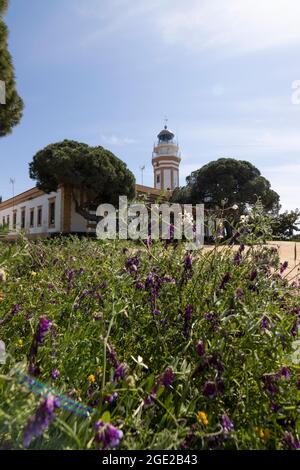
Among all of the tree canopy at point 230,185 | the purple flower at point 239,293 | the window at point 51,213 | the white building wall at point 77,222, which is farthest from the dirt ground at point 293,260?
the window at point 51,213

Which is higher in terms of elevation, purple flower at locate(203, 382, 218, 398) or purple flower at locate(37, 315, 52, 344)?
purple flower at locate(37, 315, 52, 344)

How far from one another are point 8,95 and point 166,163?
36.8 m

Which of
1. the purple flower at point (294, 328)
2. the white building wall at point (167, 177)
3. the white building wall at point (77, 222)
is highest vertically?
the white building wall at point (167, 177)

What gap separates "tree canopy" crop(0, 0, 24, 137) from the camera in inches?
356

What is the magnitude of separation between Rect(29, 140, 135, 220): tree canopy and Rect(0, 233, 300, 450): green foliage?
2131cm

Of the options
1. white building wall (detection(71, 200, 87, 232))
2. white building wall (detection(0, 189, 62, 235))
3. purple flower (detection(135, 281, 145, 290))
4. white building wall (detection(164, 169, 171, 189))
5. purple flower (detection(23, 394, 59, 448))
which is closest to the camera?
purple flower (detection(23, 394, 59, 448))

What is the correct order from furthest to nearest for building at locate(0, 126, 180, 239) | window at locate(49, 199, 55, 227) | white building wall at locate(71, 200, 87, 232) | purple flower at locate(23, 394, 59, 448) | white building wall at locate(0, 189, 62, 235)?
window at locate(49, 199, 55, 227)
white building wall at locate(0, 189, 62, 235)
white building wall at locate(71, 200, 87, 232)
building at locate(0, 126, 180, 239)
purple flower at locate(23, 394, 59, 448)

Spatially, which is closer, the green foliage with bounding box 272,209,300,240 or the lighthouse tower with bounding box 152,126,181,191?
the green foliage with bounding box 272,209,300,240

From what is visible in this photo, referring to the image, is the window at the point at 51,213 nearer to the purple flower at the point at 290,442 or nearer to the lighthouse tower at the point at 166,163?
the lighthouse tower at the point at 166,163

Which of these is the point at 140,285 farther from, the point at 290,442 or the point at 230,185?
the point at 230,185

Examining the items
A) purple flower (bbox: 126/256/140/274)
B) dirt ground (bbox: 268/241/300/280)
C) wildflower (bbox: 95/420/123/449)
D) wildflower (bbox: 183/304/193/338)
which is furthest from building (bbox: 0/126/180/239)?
wildflower (bbox: 95/420/123/449)

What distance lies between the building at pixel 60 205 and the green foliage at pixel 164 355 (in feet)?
46.9

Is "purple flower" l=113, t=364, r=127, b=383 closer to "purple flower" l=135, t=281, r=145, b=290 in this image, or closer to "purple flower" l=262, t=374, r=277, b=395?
"purple flower" l=262, t=374, r=277, b=395

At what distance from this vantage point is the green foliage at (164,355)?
108 cm
